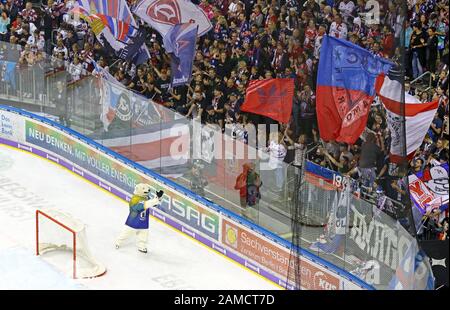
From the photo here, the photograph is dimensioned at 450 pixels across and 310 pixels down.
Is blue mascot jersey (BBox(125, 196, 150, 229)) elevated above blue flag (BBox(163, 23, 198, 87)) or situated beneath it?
situated beneath

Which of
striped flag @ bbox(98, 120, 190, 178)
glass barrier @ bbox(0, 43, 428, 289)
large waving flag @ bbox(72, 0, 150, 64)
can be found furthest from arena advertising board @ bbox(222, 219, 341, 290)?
large waving flag @ bbox(72, 0, 150, 64)

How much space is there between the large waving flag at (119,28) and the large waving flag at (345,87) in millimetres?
7576

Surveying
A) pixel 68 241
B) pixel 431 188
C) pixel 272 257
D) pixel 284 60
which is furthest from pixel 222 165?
pixel 431 188

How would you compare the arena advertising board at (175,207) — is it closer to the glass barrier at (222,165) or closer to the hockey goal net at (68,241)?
the glass barrier at (222,165)

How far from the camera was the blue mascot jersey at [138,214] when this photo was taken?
44.6ft

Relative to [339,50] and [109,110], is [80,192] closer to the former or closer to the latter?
[109,110]

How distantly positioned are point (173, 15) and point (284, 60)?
2437 mm

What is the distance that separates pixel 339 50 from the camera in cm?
1012

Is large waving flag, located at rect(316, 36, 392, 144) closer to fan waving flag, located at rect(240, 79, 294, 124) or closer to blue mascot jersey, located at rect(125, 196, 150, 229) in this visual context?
fan waving flag, located at rect(240, 79, 294, 124)

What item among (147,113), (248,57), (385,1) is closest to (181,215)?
(147,113)

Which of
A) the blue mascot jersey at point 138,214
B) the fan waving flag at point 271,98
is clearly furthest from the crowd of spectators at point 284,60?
the blue mascot jersey at point 138,214

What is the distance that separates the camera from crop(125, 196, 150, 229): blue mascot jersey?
1359cm

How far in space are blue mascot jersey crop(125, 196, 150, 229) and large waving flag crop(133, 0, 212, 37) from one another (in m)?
4.03

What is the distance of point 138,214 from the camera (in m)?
13.6
